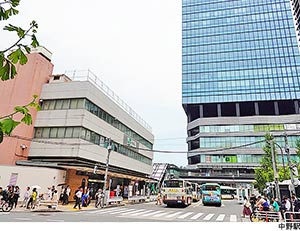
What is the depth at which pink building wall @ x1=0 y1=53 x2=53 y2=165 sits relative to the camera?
2657 centimetres

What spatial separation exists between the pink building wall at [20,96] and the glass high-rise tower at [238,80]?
56099 mm

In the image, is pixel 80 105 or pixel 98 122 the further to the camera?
pixel 98 122

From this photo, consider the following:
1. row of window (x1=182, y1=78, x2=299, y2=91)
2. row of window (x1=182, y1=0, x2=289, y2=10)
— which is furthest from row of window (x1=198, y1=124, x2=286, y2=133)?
row of window (x1=182, y1=0, x2=289, y2=10)

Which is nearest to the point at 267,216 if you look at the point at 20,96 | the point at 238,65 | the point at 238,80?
the point at 20,96

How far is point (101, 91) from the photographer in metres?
33.0

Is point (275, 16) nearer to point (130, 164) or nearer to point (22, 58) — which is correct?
point (130, 164)

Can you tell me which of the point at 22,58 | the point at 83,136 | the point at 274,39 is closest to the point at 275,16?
the point at 274,39

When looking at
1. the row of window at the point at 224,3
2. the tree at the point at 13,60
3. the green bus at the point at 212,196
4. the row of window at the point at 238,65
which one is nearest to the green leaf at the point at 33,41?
the tree at the point at 13,60

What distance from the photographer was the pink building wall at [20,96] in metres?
26.6

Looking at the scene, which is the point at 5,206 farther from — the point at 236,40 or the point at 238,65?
the point at 236,40

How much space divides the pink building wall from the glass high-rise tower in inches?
2209

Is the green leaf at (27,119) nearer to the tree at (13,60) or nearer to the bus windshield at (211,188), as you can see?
the tree at (13,60)

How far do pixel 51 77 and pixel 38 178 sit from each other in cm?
1347

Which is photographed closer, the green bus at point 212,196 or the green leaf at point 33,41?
the green leaf at point 33,41
